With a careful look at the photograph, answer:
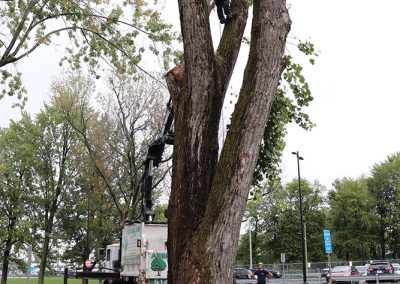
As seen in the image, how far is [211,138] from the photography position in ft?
16.9

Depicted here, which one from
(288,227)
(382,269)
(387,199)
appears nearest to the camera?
(382,269)

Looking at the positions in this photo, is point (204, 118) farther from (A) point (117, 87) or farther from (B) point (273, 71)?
(A) point (117, 87)

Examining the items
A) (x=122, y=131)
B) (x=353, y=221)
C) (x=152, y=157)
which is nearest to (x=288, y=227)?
(x=353, y=221)

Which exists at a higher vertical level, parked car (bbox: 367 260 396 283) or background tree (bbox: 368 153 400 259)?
background tree (bbox: 368 153 400 259)

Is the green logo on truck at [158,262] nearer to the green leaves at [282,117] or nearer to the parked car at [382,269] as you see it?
the green leaves at [282,117]

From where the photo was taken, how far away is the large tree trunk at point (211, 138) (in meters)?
4.54

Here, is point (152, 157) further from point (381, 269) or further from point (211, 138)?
point (381, 269)

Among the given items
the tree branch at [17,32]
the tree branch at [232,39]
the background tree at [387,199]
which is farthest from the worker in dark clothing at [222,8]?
the background tree at [387,199]

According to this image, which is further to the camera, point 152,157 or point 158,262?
point 152,157

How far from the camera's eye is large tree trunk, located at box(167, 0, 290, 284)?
4.54 meters


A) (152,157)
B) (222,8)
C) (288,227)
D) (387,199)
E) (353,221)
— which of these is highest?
(387,199)

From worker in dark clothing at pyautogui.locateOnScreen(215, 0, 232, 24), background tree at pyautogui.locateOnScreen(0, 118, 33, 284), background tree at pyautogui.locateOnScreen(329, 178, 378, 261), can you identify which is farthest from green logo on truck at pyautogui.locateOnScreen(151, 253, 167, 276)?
background tree at pyautogui.locateOnScreen(329, 178, 378, 261)

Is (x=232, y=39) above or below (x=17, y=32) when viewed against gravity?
below

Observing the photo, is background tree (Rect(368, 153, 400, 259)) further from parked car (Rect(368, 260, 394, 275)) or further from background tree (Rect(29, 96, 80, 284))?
background tree (Rect(29, 96, 80, 284))
